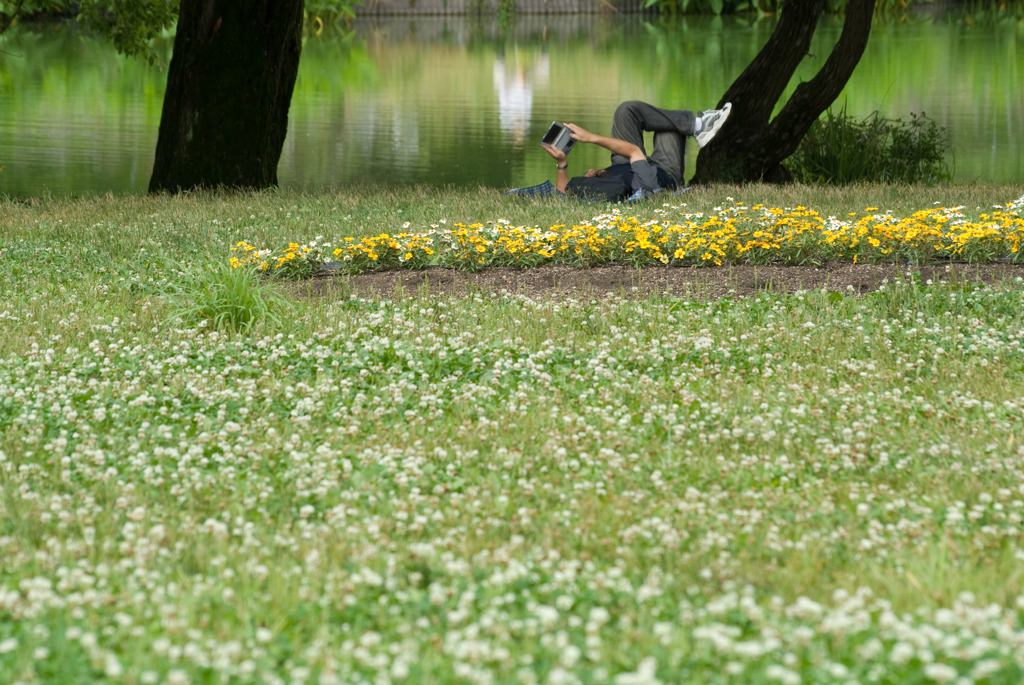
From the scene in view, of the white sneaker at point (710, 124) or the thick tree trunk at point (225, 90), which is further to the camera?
the thick tree trunk at point (225, 90)

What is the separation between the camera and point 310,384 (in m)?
6.11

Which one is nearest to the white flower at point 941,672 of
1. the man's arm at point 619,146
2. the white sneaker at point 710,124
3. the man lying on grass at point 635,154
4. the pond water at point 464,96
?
the man lying on grass at point 635,154

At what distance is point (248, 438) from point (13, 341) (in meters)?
2.46

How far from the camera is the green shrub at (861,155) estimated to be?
15.5 metres

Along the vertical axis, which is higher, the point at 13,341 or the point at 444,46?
the point at 444,46

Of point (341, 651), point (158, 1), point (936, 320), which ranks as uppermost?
point (158, 1)

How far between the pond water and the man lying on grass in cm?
445

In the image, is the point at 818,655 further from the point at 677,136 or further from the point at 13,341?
the point at 677,136

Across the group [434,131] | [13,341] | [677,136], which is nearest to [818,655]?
[13,341]

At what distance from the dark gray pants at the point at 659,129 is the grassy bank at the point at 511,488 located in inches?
211

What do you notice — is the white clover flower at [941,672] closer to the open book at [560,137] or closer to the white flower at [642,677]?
the white flower at [642,677]

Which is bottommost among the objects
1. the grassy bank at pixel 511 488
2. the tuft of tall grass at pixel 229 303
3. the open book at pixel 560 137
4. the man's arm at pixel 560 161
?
the grassy bank at pixel 511 488

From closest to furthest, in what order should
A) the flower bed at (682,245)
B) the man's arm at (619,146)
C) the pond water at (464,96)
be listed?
the flower bed at (682,245)
the man's arm at (619,146)
the pond water at (464,96)

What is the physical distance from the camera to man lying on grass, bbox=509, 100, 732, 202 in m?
12.3
